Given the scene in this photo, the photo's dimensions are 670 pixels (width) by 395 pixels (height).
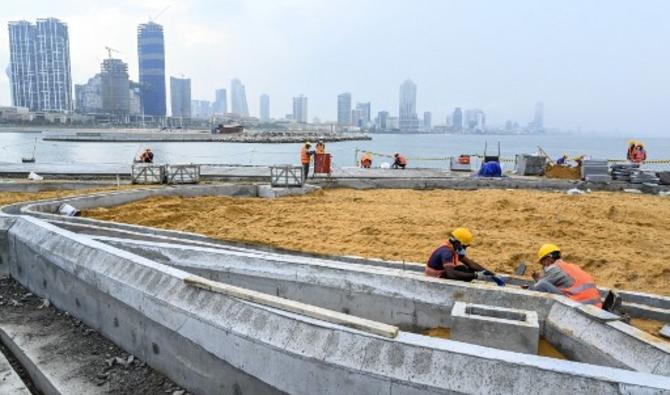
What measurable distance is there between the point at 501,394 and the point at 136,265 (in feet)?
11.4

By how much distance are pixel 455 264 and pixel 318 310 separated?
268 cm

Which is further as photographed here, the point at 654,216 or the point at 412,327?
the point at 654,216

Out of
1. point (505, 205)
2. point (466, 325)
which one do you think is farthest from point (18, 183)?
point (466, 325)

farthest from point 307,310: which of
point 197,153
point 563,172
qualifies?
point 197,153

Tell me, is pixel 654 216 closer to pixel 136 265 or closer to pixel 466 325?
pixel 466 325

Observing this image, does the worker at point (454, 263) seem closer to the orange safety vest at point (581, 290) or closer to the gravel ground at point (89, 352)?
the orange safety vest at point (581, 290)

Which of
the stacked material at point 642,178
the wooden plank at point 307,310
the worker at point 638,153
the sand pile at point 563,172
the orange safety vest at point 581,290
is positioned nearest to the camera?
the wooden plank at point 307,310

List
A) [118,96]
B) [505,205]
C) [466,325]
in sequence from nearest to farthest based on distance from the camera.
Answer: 1. [466,325]
2. [505,205]
3. [118,96]

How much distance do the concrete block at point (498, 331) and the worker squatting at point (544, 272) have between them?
104cm

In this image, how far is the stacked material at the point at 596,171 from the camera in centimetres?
1636

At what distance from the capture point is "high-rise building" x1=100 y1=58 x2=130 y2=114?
191625 millimetres

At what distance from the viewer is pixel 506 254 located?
7.98 metres

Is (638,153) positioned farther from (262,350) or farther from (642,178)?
(262,350)

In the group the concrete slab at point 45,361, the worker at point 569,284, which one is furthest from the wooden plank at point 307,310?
the worker at point 569,284
